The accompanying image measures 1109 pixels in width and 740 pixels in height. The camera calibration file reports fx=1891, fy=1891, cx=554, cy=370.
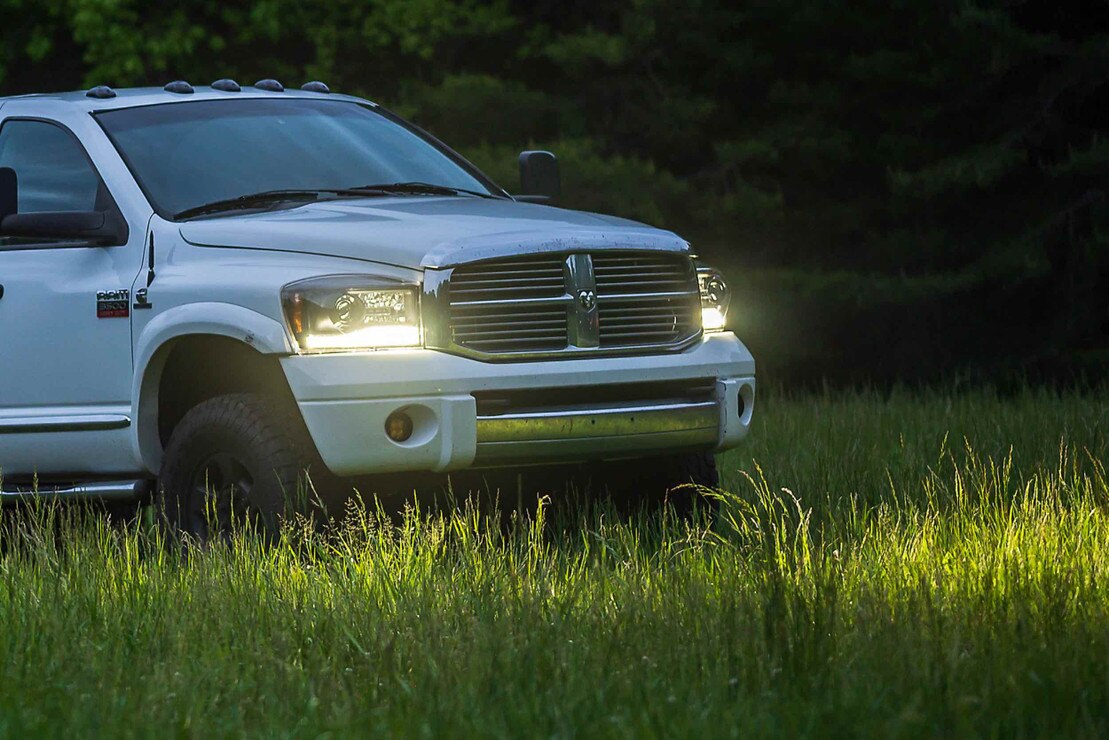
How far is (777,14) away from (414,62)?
5.30 meters

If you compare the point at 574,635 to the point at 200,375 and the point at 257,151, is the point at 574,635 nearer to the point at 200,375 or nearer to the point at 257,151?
the point at 200,375

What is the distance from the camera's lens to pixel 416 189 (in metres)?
7.50

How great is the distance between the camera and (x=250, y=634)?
493 centimetres

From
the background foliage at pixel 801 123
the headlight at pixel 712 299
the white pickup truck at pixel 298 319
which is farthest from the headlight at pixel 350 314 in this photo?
the background foliage at pixel 801 123

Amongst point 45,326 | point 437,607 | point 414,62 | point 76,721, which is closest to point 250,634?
point 437,607

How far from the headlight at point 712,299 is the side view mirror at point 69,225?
2.13 m

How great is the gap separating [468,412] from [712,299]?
139cm

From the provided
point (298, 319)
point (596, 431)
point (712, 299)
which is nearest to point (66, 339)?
point (298, 319)

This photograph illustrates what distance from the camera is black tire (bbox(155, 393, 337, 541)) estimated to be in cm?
612

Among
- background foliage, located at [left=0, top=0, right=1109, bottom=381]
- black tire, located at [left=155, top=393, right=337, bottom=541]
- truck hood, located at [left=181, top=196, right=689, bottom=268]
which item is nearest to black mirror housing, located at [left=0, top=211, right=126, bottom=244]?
truck hood, located at [left=181, top=196, right=689, bottom=268]

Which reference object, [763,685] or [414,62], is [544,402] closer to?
[763,685]

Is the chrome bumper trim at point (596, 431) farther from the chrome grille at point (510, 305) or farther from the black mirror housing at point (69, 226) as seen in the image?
the black mirror housing at point (69, 226)

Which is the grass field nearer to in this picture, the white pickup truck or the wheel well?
the white pickup truck

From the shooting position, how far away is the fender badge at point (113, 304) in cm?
671
